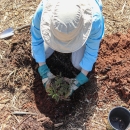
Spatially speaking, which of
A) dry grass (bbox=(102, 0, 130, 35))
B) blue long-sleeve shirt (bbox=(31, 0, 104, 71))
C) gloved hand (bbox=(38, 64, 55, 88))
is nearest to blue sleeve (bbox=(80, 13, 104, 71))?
blue long-sleeve shirt (bbox=(31, 0, 104, 71))

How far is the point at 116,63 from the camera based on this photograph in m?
3.00

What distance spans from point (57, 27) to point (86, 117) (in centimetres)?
104

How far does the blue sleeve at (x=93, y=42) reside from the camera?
2537 millimetres

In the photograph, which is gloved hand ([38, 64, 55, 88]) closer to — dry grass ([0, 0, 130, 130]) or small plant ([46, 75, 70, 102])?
small plant ([46, 75, 70, 102])

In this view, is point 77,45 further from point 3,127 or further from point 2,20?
point 2,20

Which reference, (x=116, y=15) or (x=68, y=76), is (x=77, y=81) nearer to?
(x=68, y=76)

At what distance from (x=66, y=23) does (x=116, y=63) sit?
3.39 ft

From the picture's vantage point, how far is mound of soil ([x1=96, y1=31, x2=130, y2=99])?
2.89 metres

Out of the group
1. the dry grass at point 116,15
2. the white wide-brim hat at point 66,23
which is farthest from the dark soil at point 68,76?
the white wide-brim hat at point 66,23

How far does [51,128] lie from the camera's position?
279 centimetres

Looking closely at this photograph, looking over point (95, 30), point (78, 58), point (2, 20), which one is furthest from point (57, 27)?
point (2, 20)

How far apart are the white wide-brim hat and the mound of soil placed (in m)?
0.71

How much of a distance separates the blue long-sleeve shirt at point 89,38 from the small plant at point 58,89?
9.3 inches

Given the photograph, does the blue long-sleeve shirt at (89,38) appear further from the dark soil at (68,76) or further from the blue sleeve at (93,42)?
the dark soil at (68,76)
